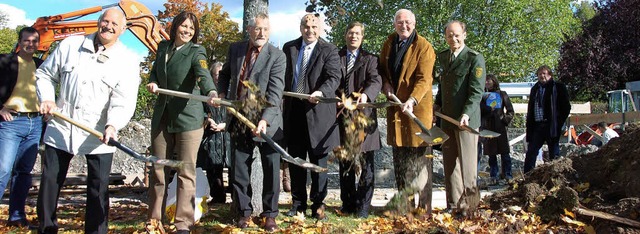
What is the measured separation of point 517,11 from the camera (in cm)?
3122

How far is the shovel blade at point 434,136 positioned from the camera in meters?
5.34

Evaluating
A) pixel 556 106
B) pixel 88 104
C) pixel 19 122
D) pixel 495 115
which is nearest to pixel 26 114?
pixel 19 122

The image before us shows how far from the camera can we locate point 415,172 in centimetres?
570

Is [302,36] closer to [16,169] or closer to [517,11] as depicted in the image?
[16,169]

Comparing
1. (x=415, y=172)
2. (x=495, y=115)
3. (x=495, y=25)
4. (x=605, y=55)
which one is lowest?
(x=415, y=172)

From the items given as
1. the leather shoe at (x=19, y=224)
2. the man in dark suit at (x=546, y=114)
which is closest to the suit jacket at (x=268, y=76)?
the leather shoe at (x=19, y=224)

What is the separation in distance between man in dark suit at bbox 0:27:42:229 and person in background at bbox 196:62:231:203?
1877mm

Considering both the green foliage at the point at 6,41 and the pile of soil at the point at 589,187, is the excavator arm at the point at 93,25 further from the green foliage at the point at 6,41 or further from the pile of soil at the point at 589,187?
the green foliage at the point at 6,41

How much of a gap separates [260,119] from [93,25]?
7346 mm

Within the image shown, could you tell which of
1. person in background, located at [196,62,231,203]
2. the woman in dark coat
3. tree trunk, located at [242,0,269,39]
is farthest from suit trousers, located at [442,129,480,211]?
the woman in dark coat

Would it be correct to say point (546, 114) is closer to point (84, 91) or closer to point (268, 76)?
Answer: point (268, 76)

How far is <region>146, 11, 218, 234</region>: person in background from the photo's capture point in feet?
16.1

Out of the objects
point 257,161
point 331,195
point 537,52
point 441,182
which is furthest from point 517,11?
point 257,161

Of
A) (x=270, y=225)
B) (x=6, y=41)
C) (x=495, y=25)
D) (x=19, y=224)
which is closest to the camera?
(x=270, y=225)
